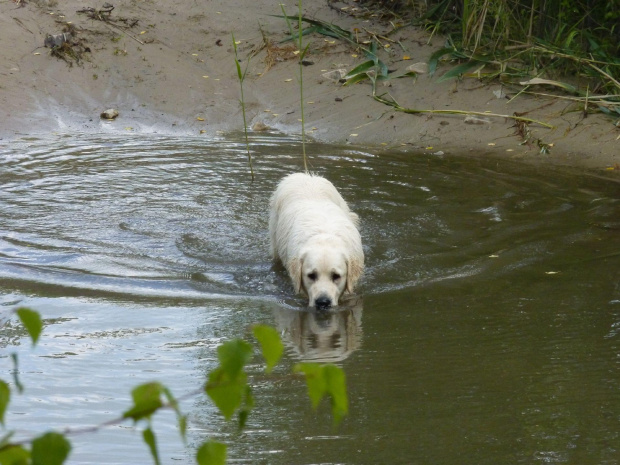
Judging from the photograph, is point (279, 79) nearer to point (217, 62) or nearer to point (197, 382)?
point (217, 62)

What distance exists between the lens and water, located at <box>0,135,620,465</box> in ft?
13.4

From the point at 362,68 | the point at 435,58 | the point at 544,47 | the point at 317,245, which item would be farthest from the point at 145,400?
the point at 362,68

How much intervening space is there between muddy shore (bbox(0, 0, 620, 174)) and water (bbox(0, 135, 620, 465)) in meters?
0.94

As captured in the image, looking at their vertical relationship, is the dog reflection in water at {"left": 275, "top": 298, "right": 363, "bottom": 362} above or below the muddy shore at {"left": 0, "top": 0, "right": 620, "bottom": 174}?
below

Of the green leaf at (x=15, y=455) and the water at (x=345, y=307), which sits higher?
the water at (x=345, y=307)

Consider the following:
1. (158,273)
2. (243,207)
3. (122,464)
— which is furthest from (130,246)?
(122,464)

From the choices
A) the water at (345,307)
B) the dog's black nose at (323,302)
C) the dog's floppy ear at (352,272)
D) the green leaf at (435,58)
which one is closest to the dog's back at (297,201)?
the water at (345,307)

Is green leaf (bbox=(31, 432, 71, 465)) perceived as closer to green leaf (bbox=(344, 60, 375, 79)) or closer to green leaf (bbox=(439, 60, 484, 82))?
green leaf (bbox=(439, 60, 484, 82))

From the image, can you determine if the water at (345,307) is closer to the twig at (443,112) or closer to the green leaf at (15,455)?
the twig at (443,112)

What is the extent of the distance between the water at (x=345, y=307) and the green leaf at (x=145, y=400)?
2462 millimetres

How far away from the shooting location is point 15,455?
58.4 inches

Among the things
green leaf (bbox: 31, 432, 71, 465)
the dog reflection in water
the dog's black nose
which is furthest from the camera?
the dog's black nose

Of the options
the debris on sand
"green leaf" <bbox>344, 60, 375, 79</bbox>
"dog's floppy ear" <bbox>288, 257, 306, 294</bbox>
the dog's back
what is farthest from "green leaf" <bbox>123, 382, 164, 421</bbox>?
the debris on sand

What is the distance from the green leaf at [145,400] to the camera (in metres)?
1.42
